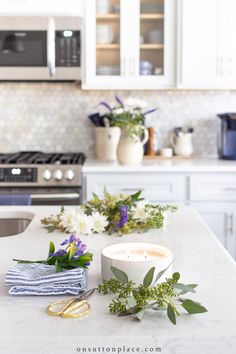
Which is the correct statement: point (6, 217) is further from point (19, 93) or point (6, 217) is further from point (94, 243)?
point (19, 93)

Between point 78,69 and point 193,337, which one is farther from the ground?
point 78,69

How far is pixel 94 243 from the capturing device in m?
1.68

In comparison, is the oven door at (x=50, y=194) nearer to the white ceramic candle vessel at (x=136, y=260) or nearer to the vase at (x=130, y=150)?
the vase at (x=130, y=150)

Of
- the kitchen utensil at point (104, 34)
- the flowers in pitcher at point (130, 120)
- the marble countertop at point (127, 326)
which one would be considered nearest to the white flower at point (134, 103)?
the flowers in pitcher at point (130, 120)

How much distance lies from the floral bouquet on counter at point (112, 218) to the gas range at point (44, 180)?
1848mm

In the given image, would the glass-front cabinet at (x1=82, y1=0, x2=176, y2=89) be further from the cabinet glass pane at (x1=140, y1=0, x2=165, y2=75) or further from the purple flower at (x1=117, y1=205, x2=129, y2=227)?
the purple flower at (x1=117, y1=205, x2=129, y2=227)

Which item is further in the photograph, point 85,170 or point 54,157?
point 54,157

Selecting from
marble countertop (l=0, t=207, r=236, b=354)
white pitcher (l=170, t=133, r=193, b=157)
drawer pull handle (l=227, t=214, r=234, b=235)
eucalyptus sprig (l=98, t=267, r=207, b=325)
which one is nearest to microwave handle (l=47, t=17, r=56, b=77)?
white pitcher (l=170, t=133, r=193, b=157)

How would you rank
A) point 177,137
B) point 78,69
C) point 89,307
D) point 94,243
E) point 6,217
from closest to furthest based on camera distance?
point 89,307 < point 94,243 < point 6,217 < point 78,69 < point 177,137

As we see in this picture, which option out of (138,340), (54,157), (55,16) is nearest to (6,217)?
(138,340)

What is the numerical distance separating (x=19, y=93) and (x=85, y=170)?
104 cm

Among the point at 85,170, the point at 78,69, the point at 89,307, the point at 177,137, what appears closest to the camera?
the point at 89,307

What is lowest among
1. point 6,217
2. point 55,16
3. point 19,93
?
point 6,217

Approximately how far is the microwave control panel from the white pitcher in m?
0.96
